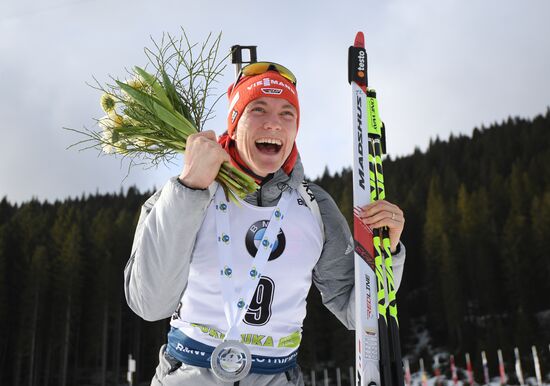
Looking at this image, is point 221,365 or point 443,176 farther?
point 443,176

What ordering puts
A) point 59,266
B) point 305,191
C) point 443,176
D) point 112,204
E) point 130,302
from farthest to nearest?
point 112,204 < point 443,176 < point 59,266 < point 305,191 < point 130,302

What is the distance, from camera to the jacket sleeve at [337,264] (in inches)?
111

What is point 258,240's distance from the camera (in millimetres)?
A: 2498

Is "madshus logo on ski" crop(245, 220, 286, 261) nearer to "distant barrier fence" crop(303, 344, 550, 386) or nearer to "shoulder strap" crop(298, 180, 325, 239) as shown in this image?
"shoulder strap" crop(298, 180, 325, 239)

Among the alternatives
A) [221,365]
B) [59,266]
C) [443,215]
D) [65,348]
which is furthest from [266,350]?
[443,215]

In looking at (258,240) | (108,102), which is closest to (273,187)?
(258,240)

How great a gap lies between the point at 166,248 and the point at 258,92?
1.03 metres

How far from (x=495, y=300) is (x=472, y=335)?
4.18 meters

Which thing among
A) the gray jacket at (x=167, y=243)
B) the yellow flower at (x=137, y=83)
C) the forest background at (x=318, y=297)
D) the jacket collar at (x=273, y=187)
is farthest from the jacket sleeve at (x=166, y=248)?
the forest background at (x=318, y=297)

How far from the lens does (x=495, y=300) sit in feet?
161

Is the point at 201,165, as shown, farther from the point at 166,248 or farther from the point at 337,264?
the point at 337,264

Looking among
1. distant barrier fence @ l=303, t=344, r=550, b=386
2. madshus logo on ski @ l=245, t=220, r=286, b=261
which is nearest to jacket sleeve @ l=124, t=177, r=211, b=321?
madshus logo on ski @ l=245, t=220, r=286, b=261

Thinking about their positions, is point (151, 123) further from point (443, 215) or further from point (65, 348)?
point (443, 215)

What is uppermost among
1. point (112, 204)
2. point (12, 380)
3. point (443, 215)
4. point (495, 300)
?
point (112, 204)
